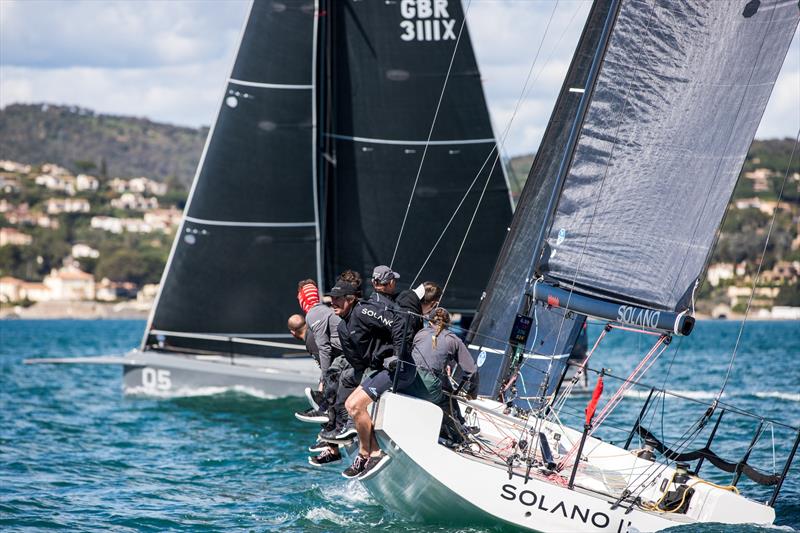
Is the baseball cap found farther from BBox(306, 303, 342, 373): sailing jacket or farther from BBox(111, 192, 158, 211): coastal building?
BBox(111, 192, 158, 211): coastal building

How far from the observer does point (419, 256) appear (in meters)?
18.3

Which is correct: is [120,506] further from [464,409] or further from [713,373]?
[713,373]

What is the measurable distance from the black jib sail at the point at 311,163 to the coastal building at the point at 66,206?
12808 cm

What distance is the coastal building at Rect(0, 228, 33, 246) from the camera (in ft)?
420

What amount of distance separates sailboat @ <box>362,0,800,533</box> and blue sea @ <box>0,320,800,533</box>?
1.31 ft

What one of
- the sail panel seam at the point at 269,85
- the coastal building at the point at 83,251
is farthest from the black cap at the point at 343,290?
the coastal building at the point at 83,251

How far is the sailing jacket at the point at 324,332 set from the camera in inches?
368

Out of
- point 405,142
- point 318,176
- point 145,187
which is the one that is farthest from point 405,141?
point 145,187

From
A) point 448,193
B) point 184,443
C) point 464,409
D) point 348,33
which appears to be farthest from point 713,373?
point 464,409

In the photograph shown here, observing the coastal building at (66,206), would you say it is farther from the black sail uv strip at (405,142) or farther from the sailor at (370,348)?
the sailor at (370,348)

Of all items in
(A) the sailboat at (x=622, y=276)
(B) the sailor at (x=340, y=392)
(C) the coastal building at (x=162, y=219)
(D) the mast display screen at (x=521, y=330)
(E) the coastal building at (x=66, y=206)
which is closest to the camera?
(A) the sailboat at (x=622, y=276)

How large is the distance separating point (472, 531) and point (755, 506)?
1.99 meters

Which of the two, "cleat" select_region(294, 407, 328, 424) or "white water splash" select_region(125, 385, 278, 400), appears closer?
"cleat" select_region(294, 407, 328, 424)

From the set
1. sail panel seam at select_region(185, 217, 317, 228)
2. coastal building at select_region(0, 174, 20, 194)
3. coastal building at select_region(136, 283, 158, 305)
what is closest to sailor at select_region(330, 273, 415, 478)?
sail panel seam at select_region(185, 217, 317, 228)
